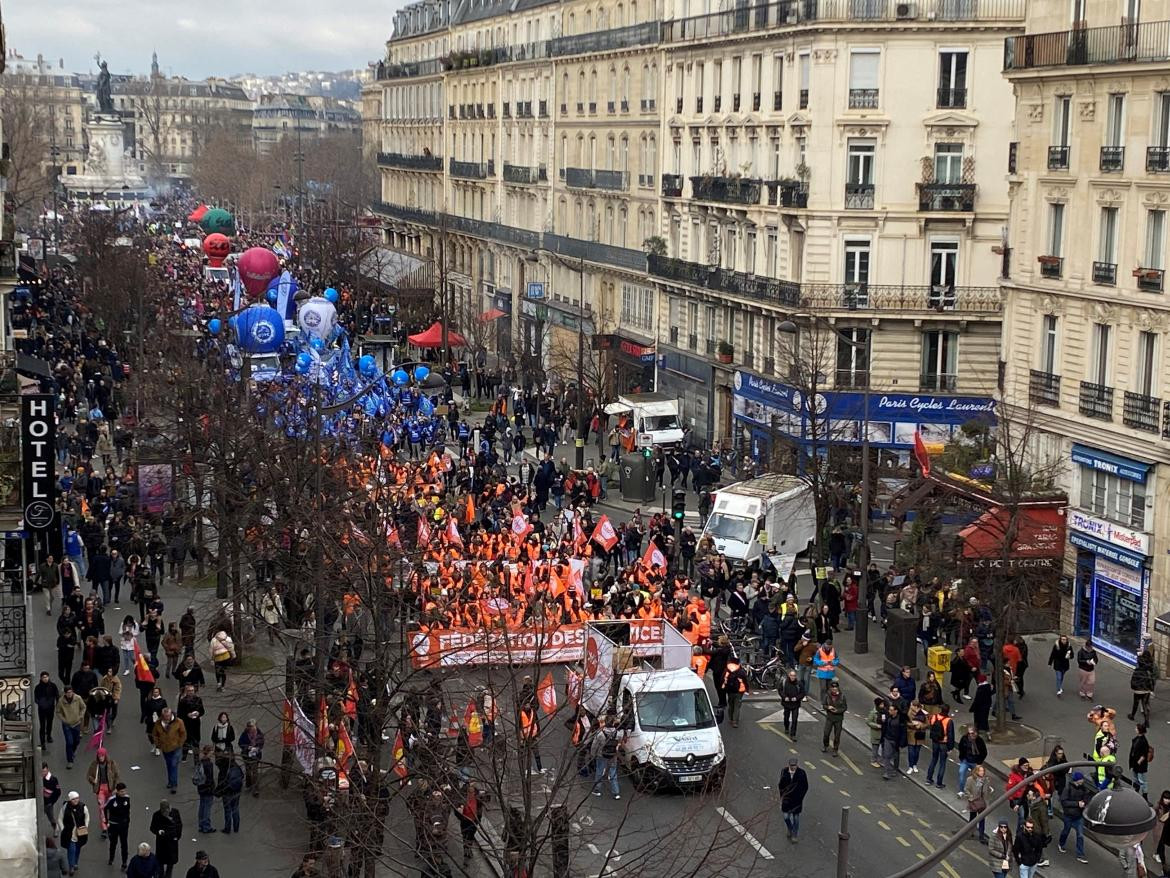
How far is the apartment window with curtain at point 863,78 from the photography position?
166ft

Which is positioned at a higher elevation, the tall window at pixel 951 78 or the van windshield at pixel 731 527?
the tall window at pixel 951 78

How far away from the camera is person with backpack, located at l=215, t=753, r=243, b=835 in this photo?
24625 mm

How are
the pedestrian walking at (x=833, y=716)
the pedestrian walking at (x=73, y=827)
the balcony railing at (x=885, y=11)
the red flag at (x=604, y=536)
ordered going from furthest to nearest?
the balcony railing at (x=885, y=11) → the red flag at (x=604, y=536) → the pedestrian walking at (x=833, y=716) → the pedestrian walking at (x=73, y=827)

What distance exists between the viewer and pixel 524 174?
3196 inches

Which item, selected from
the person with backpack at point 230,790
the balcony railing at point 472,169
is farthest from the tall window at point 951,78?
the balcony railing at point 472,169

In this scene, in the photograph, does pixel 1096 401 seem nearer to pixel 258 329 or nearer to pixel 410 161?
pixel 258 329

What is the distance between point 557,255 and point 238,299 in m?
13.0

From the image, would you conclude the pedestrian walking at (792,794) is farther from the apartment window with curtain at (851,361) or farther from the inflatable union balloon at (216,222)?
the inflatable union balloon at (216,222)

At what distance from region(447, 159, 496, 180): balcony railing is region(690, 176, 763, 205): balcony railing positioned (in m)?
28.1

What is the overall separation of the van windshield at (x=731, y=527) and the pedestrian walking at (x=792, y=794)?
627 inches

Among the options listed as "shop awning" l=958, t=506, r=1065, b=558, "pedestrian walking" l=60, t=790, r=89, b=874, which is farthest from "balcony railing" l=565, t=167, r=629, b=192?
"pedestrian walking" l=60, t=790, r=89, b=874

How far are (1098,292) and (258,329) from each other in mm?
30623

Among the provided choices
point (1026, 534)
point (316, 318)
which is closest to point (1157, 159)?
point (1026, 534)

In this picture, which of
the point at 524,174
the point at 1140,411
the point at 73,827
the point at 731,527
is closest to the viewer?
the point at 73,827
